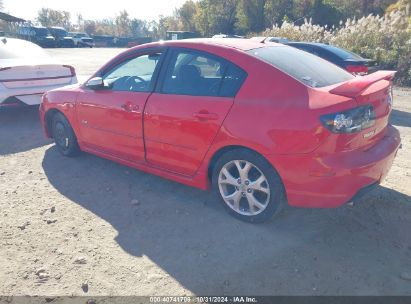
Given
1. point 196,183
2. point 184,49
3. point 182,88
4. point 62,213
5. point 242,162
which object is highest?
point 184,49

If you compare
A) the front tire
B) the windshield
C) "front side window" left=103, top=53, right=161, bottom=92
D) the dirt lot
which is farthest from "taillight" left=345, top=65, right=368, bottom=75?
the windshield

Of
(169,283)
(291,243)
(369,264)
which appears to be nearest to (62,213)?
(169,283)

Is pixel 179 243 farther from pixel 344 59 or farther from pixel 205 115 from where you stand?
pixel 344 59

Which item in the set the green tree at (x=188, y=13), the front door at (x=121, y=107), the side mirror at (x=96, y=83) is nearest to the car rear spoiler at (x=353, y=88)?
the front door at (x=121, y=107)

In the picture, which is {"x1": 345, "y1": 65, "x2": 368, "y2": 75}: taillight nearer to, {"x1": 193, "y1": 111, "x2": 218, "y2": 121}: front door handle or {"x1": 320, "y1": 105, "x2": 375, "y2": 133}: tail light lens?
{"x1": 320, "y1": 105, "x2": 375, "y2": 133}: tail light lens

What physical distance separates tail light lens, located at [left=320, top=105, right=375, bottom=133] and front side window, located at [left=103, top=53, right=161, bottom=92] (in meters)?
1.95

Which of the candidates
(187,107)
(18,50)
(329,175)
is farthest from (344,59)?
(18,50)

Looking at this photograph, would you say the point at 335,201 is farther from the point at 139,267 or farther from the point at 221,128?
the point at 139,267

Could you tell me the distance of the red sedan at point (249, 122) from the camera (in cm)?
296

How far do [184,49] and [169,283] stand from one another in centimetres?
229

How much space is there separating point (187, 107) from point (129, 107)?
2.76 feet

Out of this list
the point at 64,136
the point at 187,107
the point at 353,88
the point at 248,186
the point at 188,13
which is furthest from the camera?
the point at 188,13

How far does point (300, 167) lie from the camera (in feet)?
9.89

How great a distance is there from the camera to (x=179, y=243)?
10.7 ft
